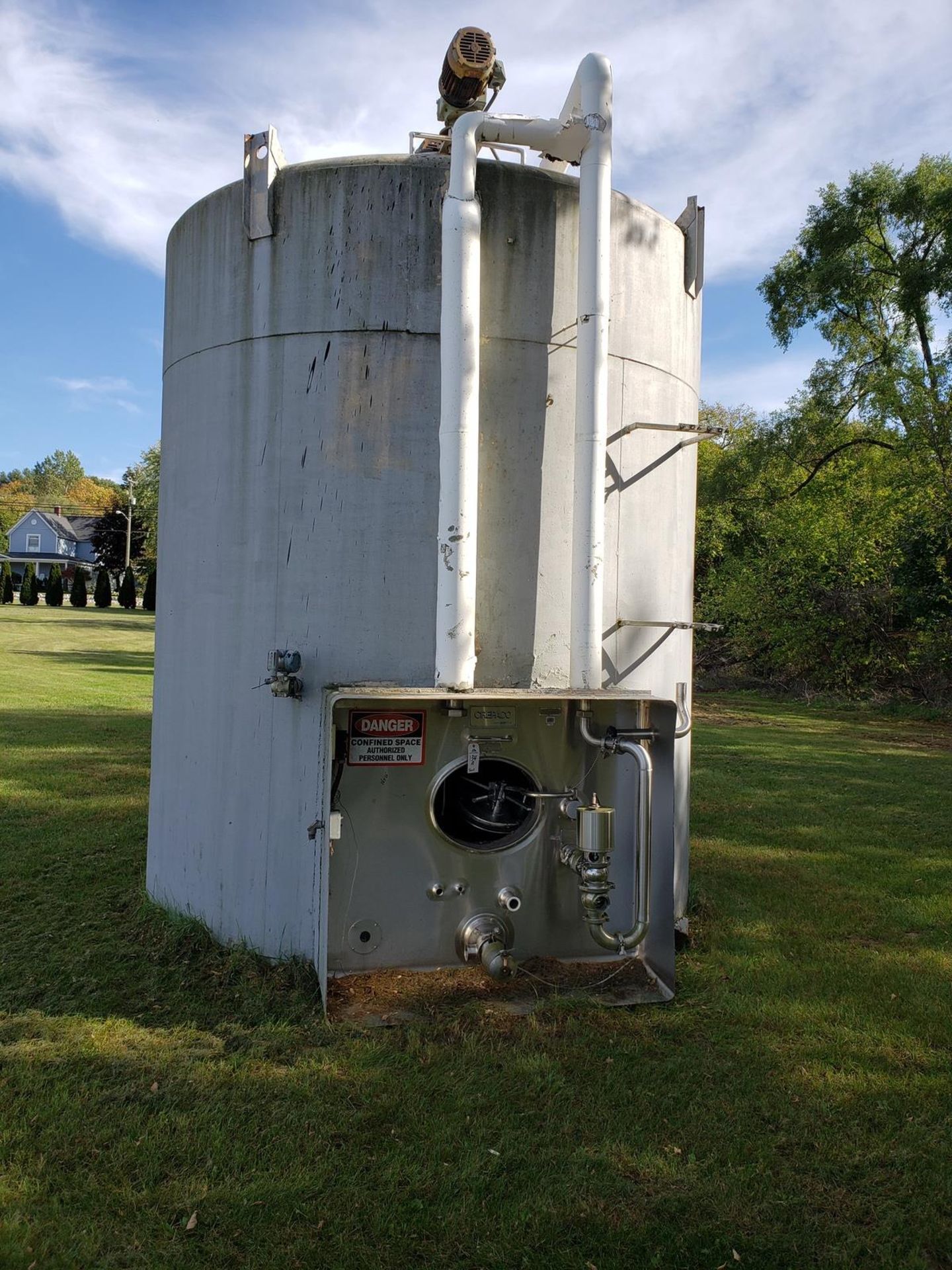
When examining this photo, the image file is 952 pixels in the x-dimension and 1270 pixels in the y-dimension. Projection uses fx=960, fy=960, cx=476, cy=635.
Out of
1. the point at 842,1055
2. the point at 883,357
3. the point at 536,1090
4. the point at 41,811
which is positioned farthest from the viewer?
the point at 883,357

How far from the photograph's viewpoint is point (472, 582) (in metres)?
4.22

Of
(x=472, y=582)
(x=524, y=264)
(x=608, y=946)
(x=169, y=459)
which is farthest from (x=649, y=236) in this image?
(x=608, y=946)

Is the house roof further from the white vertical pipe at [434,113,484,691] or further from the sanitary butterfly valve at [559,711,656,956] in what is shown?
the sanitary butterfly valve at [559,711,656,956]

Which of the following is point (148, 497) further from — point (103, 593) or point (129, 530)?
point (103, 593)

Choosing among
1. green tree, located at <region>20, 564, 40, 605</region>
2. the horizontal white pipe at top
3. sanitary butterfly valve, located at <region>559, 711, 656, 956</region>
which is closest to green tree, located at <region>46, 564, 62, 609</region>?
green tree, located at <region>20, 564, 40, 605</region>

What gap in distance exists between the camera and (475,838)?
4488 mm

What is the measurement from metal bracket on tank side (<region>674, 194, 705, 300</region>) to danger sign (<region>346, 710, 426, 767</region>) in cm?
278

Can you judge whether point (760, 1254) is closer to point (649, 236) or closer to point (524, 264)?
point (524, 264)

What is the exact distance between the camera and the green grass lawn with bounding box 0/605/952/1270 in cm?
273

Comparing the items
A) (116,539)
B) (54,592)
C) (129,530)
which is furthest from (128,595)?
(116,539)

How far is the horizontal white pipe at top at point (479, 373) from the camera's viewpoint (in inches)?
164

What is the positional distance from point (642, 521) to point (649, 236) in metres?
1.44

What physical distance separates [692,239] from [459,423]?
1969 millimetres

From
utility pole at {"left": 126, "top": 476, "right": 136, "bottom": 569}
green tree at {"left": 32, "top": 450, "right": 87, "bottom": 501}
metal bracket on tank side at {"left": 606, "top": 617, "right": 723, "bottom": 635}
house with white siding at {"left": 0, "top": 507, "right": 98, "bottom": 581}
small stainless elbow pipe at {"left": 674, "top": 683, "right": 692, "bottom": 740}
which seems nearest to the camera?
metal bracket on tank side at {"left": 606, "top": 617, "right": 723, "bottom": 635}
